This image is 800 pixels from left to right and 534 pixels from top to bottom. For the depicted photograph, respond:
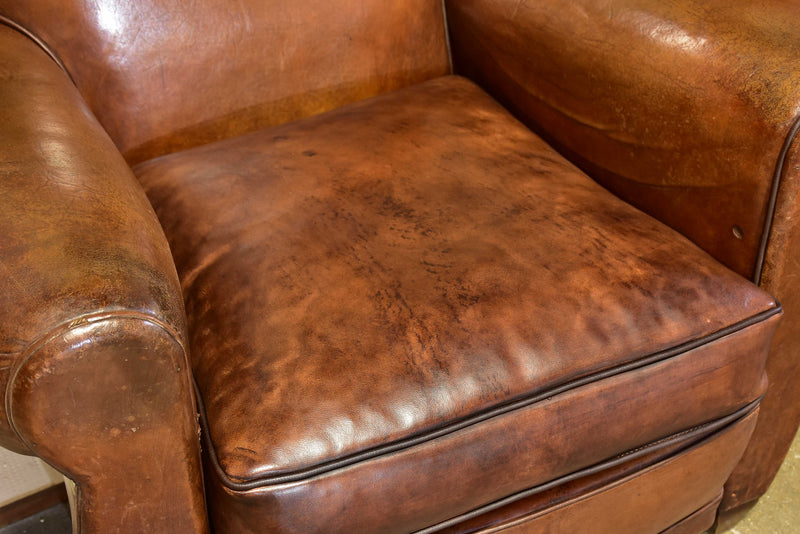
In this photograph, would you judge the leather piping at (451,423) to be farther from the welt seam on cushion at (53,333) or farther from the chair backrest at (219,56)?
the chair backrest at (219,56)

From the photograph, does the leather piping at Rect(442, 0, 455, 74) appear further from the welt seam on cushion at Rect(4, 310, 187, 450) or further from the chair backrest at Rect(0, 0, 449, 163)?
the welt seam on cushion at Rect(4, 310, 187, 450)

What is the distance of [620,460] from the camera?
0.89m

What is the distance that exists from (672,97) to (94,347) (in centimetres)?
77

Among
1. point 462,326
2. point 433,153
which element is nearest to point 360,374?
point 462,326

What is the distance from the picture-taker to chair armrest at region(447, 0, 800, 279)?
2.96 feet

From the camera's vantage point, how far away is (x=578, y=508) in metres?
0.90

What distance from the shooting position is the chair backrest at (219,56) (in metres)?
1.10

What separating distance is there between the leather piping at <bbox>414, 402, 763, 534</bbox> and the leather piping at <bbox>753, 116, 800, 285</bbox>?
0.57 ft

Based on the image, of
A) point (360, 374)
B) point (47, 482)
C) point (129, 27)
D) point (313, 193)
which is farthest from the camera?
point (47, 482)

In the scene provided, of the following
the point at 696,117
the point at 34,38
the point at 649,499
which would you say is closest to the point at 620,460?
the point at 649,499

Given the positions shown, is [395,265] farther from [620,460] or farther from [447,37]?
[447,37]

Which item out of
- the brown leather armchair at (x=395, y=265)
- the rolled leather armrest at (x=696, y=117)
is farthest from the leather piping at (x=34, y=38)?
the rolled leather armrest at (x=696, y=117)

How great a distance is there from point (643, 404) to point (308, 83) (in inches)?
29.8

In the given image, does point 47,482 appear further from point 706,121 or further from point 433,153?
point 706,121
